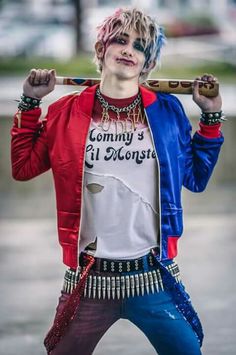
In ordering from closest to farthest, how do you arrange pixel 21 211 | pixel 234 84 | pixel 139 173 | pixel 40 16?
pixel 139 173 < pixel 21 211 < pixel 234 84 < pixel 40 16

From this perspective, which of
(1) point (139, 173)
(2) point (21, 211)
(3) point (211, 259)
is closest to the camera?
(1) point (139, 173)

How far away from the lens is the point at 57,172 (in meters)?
4.41

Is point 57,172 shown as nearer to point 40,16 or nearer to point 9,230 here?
point 9,230

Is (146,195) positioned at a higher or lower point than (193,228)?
higher

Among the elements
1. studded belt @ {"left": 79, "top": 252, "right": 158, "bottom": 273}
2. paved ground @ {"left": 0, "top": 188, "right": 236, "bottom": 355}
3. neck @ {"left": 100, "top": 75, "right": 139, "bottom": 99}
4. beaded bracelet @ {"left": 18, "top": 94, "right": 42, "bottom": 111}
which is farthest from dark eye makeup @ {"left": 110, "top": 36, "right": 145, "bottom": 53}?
paved ground @ {"left": 0, "top": 188, "right": 236, "bottom": 355}

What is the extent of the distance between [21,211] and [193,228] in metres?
1.45

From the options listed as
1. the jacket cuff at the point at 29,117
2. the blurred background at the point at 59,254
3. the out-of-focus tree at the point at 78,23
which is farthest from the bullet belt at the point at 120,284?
the out-of-focus tree at the point at 78,23

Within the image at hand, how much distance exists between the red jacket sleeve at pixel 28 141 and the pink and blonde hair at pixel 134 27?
36 cm

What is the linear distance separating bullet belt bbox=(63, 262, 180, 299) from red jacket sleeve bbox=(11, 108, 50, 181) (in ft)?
1.41

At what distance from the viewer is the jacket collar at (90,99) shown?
439 centimetres

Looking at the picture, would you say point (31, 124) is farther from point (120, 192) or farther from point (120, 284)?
point (120, 284)

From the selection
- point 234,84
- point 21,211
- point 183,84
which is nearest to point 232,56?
point 234,84

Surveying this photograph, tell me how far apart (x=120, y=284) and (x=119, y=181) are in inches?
14.1

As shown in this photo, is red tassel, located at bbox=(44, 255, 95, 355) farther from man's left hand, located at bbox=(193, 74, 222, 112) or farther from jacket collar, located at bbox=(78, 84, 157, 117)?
man's left hand, located at bbox=(193, 74, 222, 112)
